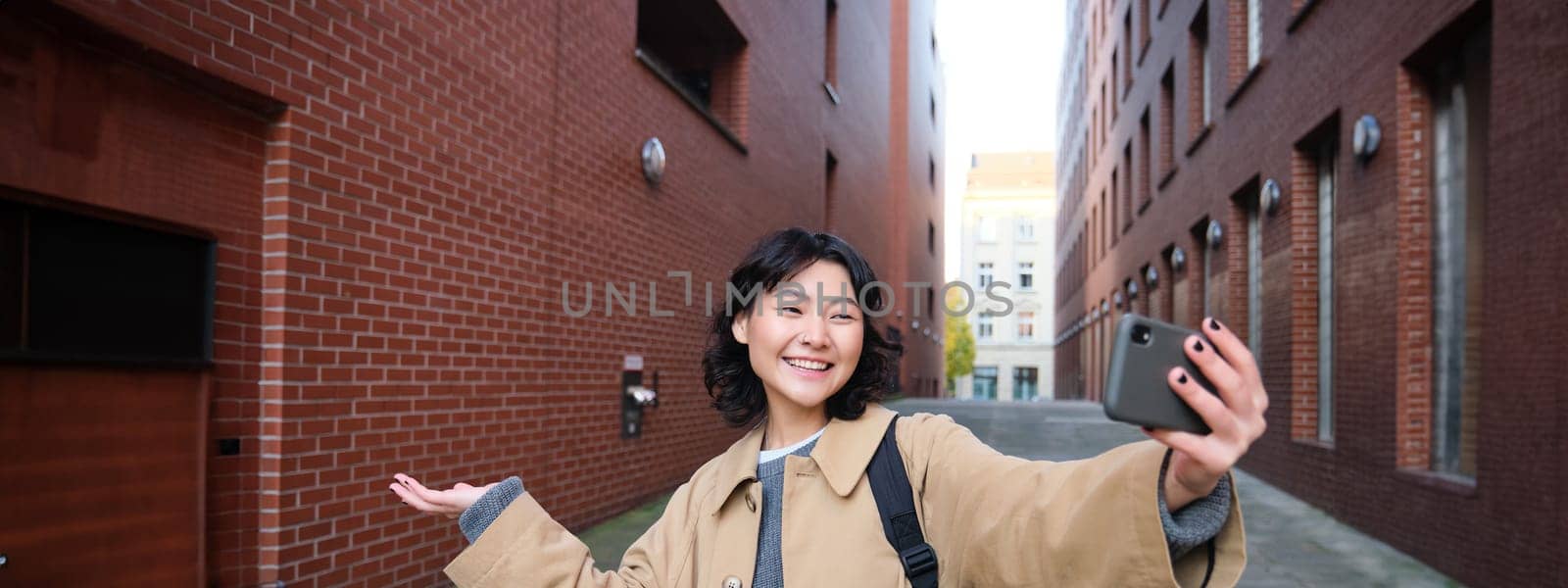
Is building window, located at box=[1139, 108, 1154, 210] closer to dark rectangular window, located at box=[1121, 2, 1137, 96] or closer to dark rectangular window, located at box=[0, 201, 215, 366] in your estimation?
dark rectangular window, located at box=[1121, 2, 1137, 96]

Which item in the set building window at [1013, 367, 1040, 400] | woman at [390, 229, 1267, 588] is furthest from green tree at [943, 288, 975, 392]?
woman at [390, 229, 1267, 588]

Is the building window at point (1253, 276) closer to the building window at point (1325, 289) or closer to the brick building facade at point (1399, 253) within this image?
the brick building facade at point (1399, 253)

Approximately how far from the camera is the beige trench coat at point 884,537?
4.66ft

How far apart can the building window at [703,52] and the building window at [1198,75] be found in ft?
21.7

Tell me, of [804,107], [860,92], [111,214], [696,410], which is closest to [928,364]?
[860,92]

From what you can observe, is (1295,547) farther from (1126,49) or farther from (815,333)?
(1126,49)

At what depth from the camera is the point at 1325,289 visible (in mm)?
9148

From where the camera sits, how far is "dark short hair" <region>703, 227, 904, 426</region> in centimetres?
221

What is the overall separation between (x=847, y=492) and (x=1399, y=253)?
21.0 ft

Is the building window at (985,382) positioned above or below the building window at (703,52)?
below

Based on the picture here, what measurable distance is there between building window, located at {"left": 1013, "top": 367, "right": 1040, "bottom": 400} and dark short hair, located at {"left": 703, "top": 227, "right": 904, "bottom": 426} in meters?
65.8

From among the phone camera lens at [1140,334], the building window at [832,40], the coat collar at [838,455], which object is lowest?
the coat collar at [838,455]

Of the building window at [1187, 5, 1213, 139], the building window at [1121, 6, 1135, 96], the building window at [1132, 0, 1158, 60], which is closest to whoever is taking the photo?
the building window at [1187, 5, 1213, 139]

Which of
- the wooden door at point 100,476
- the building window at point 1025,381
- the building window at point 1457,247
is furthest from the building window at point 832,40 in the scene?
the building window at point 1025,381
